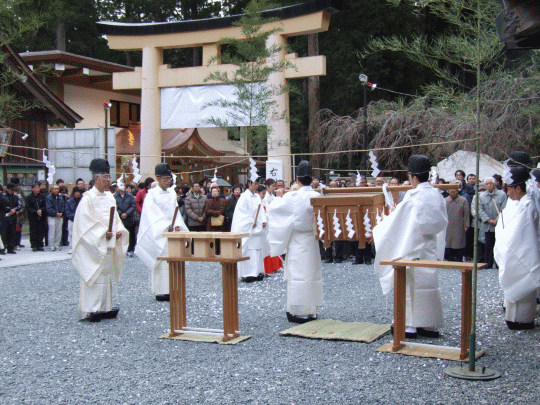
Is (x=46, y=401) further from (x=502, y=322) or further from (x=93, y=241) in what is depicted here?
(x=502, y=322)

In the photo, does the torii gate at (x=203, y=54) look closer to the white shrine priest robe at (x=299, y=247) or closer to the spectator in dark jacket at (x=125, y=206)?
the spectator in dark jacket at (x=125, y=206)

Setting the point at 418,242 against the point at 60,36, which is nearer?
the point at 418,242

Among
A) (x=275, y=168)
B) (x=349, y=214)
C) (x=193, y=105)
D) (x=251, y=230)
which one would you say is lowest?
(x=251, y=230)

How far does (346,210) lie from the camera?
623 centimetres

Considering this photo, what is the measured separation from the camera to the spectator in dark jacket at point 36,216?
1430 cm

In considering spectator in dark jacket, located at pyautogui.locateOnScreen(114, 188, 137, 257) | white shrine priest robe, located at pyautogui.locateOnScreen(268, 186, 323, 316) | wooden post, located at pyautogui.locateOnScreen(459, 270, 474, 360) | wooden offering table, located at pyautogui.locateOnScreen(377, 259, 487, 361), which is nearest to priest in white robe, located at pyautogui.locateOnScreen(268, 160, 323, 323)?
white shrine priest robe, located at pyautogui.locateOnScreen(268, 186, 323, 316)

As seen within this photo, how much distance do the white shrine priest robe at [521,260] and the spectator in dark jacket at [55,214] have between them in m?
11.4

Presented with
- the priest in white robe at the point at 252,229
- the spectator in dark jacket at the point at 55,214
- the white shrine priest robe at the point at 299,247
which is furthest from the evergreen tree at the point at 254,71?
the white shrine priest robe at the point at 299,247

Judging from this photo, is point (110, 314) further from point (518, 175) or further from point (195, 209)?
point (195, 209)

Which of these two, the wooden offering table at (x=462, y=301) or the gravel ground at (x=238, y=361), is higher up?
the wooden offering table at (x=462, y=301)

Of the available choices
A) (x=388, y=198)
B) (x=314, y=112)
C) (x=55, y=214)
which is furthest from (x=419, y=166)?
(x=314, y=112)

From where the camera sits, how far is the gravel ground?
4.36m

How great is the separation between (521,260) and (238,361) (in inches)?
126

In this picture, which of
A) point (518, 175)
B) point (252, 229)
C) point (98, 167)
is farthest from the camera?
point (252, 229)
